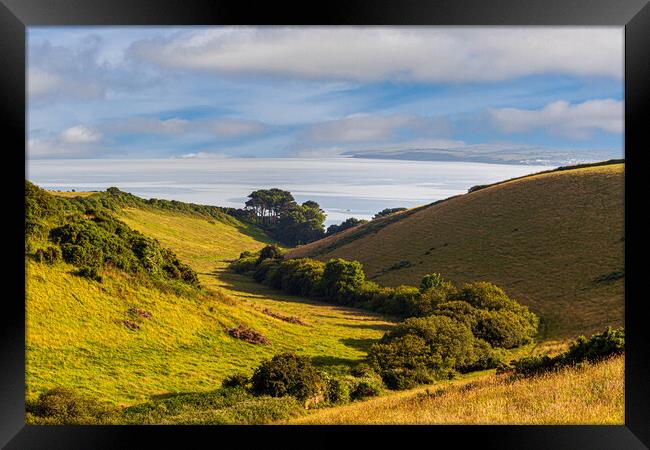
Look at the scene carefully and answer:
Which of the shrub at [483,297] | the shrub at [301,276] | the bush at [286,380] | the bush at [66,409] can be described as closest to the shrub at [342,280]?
the shrub at [301,276]

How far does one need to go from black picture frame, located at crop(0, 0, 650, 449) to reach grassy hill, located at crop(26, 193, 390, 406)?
25.1ft

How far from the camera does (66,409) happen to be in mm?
12953

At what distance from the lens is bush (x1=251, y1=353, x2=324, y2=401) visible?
1510 centimetres

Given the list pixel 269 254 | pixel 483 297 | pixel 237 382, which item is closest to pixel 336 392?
pixel 237 382

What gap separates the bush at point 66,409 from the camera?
41.4 feet

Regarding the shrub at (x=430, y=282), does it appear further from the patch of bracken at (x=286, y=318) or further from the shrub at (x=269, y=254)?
the shrub at (x=269, y=254)

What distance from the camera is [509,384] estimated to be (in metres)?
12.8

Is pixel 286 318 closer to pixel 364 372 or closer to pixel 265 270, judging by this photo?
pixel 364 372

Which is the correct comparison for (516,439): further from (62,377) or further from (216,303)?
(216,303)

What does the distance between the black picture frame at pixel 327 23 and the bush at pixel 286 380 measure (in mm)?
6708

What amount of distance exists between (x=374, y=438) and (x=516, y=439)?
211cm

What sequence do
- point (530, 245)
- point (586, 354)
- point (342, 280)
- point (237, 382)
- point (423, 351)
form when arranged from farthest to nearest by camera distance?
point (530, 245)
point (342, 280)
point (423, 351)
point (237, 382)
point (586, 354)

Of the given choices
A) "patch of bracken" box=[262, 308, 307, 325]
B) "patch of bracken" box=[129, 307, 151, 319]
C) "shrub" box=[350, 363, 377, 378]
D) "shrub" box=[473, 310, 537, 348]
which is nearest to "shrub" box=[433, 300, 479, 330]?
"shrub" box=[473, 310, 537, 348]

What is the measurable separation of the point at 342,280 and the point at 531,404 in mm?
30993
